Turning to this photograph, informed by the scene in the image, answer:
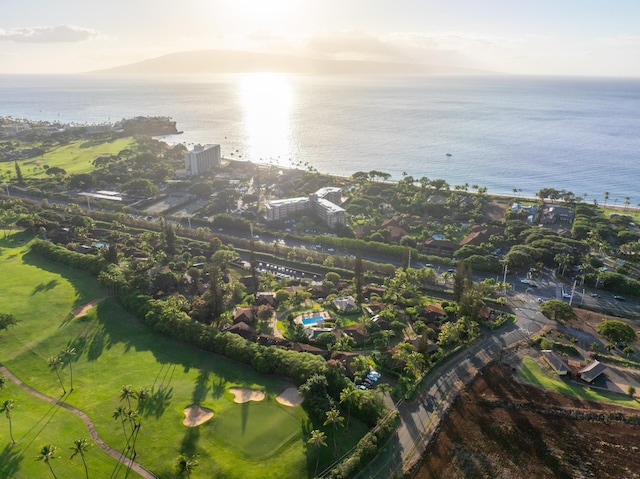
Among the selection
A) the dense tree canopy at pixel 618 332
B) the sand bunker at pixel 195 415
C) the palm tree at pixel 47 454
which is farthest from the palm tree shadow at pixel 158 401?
the dense tree canopy at pixel 618 332

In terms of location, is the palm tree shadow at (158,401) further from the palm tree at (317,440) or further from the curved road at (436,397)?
the curved road at (436,397)

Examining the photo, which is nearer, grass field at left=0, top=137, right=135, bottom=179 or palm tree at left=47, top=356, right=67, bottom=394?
palm tree at left=47, top=356, right=67, bottom=394

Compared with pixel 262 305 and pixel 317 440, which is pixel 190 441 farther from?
pixel 262 305

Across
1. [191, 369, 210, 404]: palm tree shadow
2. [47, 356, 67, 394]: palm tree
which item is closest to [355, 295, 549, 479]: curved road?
[191, 369, 210, 404]: palm tree shadow

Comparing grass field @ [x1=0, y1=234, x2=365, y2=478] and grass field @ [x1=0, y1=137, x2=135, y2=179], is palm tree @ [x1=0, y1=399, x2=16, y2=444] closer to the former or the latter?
grass field @ [x1=0, y1=234, x2=365, y2=478]

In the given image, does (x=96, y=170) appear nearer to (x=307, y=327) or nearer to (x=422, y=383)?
(x=307, y=327)
